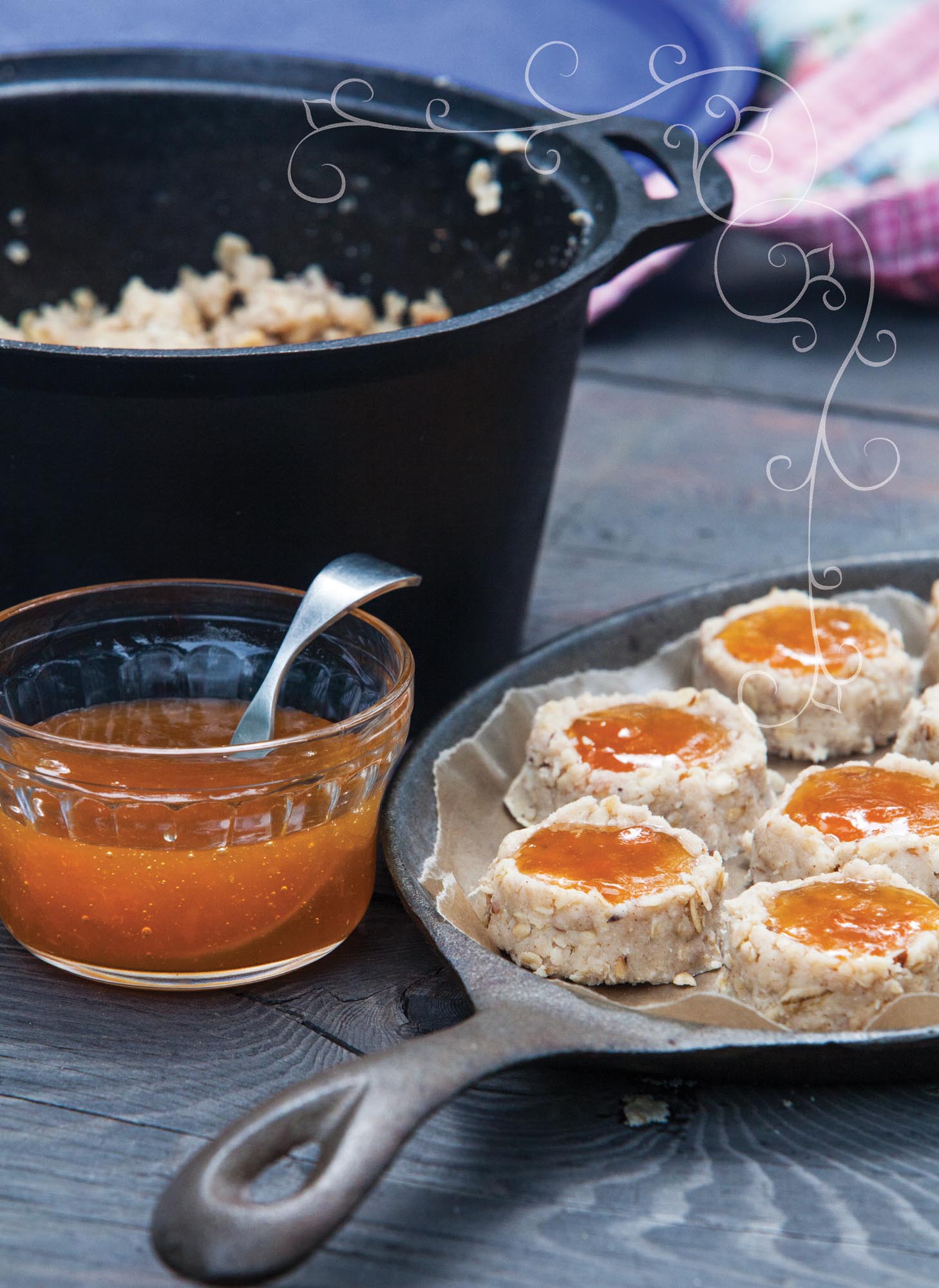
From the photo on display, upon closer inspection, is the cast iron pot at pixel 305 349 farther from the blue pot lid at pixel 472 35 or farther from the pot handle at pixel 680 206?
the blue pot lid at pixel 472 35

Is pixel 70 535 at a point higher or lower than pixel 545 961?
higher

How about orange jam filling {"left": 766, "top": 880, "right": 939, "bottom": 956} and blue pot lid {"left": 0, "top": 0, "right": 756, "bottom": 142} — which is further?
blue pot lid {"left": 0, "top": 0, "right": 756, "bottom": 142}

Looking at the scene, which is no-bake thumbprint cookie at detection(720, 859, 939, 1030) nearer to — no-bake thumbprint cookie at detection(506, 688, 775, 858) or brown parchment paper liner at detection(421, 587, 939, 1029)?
brown parchment paper liner at detection(421, 587, 939, 1029)

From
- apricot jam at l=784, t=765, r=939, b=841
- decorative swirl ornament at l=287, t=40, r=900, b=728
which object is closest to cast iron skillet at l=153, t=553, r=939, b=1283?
apricot jam at l=784, t=765, r=939, b=841

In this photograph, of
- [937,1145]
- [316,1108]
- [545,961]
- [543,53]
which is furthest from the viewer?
[543,53]

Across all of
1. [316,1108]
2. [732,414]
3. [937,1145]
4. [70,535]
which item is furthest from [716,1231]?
[732,414]

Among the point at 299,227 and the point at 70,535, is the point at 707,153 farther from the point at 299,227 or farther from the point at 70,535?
the point at 70,535
